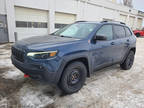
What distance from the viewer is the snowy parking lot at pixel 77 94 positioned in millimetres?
2453

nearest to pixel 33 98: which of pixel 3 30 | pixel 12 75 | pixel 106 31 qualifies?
pixel 12 75

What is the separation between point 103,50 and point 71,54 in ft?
3.72

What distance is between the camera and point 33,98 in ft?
8.49

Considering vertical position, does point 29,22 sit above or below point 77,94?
above

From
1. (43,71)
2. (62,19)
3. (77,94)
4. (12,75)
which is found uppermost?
(62,19)

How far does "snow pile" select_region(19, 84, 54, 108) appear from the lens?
2.40m

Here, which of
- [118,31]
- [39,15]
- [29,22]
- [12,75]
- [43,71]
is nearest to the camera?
[43,71]

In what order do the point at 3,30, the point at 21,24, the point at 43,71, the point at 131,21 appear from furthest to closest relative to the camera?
the point at 131,21 < the point at 21,24 < the point at 3,30 < the point at 43,71

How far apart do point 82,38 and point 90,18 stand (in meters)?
15.2

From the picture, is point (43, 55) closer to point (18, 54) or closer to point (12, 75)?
point (18, 54)

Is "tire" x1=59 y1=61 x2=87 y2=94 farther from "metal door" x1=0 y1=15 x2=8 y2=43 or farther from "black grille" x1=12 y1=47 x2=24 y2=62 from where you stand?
"metal door" x1=0 y1=15 x2=8 y2=43

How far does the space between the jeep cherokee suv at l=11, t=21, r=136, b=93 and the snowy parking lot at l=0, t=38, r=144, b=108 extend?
30cm

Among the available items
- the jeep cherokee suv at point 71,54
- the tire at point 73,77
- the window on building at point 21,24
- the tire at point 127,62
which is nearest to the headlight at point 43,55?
the jeep cherokee suv at point 71,54

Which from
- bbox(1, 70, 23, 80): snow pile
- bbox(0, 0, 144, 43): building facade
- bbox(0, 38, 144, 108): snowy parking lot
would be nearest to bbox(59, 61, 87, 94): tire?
bbox(0, 38, 144, 108): snowy parking lot
